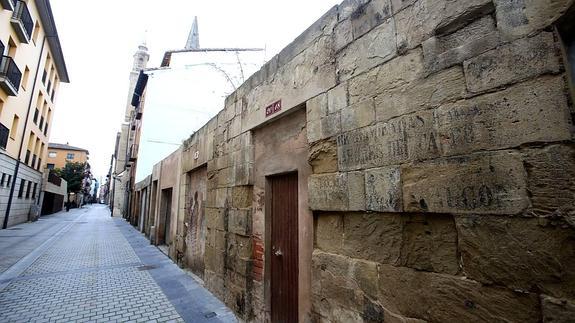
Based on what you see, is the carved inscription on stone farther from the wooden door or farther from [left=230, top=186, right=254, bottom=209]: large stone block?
[left=230, top=186, right=254, bottom=209]: large stone block

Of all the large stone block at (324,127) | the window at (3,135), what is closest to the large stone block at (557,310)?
the large stone block at (324,127)

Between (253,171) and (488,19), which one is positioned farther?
(253,171)

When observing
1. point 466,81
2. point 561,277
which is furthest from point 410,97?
point 561,277

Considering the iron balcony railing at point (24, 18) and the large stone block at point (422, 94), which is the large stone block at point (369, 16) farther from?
the iron balcony railing at point (24, 18)

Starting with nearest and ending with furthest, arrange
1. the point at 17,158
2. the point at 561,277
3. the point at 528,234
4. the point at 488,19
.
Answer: the point at 561,277 < the point at 528,234 < the point at 488,19 < the point at 17,158

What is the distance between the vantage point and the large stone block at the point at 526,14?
1412 millimetres

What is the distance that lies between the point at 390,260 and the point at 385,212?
13.7 inches

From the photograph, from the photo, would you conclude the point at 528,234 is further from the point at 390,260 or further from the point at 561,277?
the point at 390,260

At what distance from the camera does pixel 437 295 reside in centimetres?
174

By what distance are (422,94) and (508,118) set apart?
1.82 feet

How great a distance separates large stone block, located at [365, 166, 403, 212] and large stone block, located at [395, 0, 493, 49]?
0.97 metres

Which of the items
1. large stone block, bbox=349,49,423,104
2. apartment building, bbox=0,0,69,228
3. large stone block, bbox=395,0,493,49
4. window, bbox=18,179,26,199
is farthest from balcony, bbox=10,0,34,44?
large stone block, bbox=395,0,493,49

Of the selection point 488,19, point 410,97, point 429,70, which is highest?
point 488,19

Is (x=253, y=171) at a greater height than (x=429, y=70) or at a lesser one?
lesser
